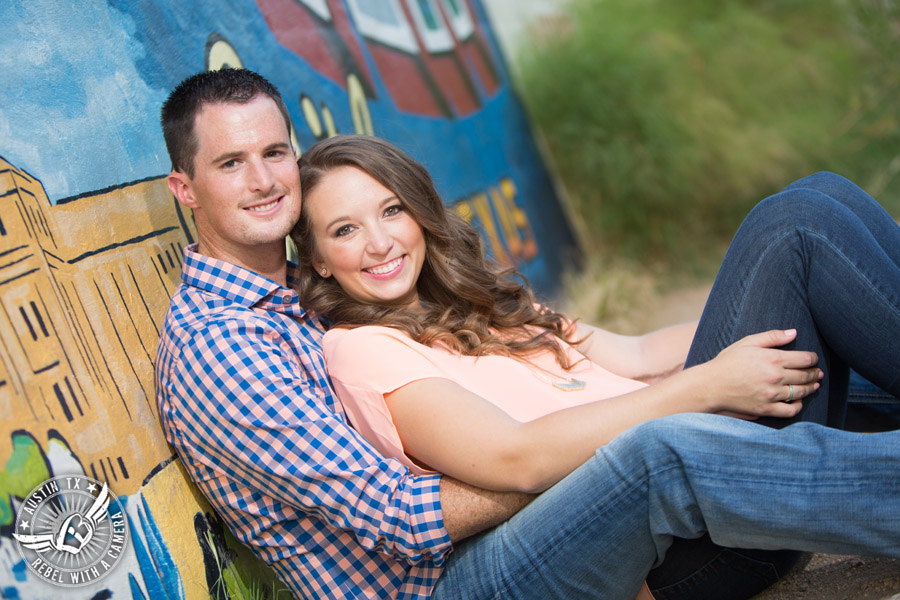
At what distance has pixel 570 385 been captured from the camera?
2328 mm

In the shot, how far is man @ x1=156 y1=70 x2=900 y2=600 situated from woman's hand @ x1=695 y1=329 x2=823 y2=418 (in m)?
0.18

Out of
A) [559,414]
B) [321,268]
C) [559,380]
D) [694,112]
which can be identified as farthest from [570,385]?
[694,112]

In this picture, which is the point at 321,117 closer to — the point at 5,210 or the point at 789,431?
the point at 5,210

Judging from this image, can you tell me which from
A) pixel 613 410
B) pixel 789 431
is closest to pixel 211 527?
pixel 613 410

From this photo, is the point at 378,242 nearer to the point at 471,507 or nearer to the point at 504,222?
the point at 471,507

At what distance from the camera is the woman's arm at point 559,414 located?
6.17ft

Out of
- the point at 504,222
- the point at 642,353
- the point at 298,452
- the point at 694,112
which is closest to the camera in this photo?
the point at 298,452

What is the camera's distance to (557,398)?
2.22 m

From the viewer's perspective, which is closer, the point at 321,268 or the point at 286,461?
the point at 286,461

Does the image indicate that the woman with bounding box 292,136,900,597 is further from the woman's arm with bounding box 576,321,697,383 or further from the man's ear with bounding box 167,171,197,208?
the man's ear with bounding box 167,171,197,208

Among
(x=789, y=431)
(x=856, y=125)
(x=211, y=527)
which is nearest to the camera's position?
(x=789, y=431)

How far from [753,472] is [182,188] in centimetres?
160

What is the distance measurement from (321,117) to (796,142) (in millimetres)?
5566

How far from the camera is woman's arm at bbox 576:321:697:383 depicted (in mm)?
2654
